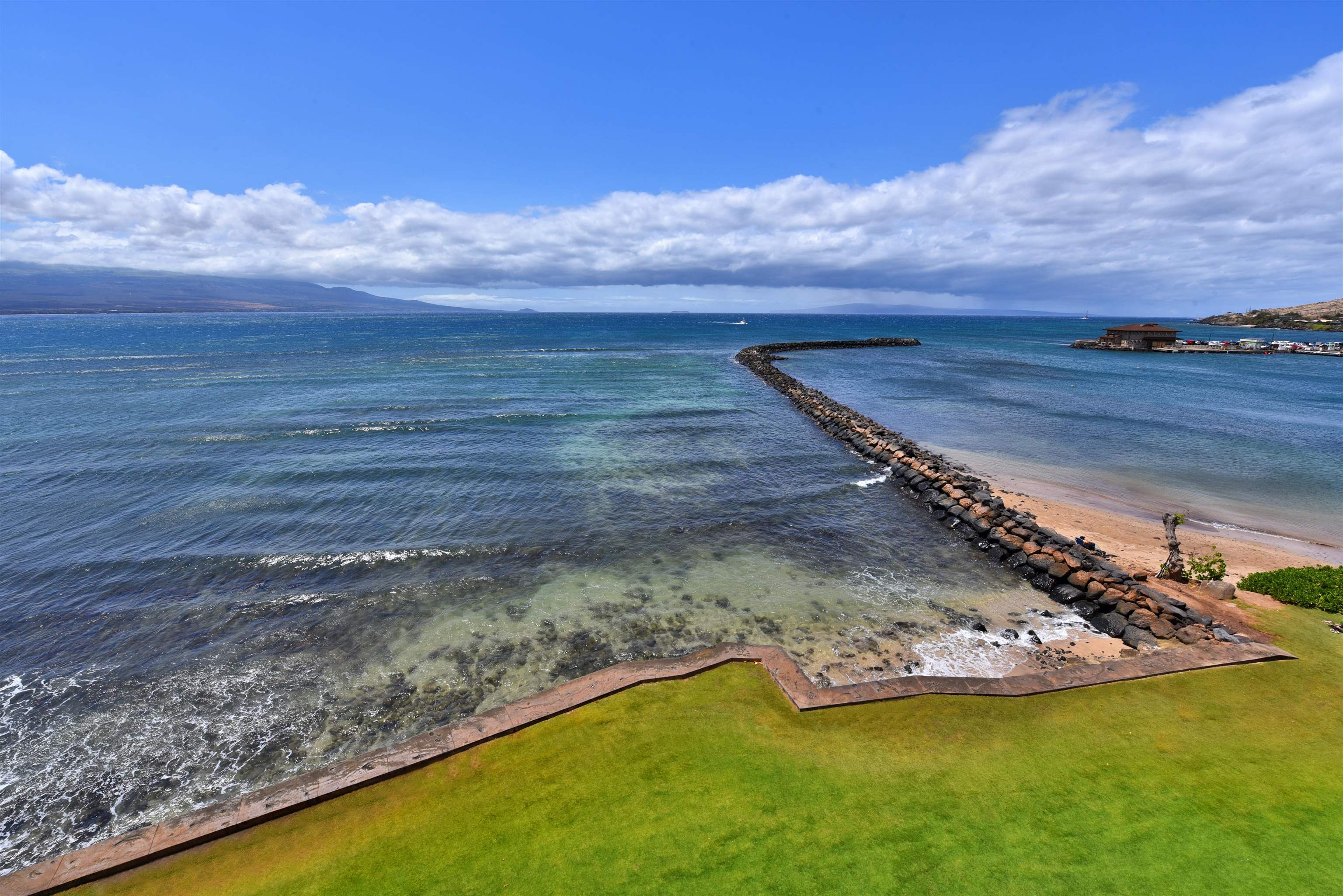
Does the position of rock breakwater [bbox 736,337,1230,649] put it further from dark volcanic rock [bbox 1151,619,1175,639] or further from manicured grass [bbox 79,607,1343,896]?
manicured grass [bbox 79,607,1343,896]

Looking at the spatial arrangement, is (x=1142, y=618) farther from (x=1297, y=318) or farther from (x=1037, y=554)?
(x=1297, y=318)

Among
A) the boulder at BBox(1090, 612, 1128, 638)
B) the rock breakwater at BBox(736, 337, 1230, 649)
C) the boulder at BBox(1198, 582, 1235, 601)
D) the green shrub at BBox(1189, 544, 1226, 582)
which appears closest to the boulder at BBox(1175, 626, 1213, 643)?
the rock breakwater at BBox(736, 337, 1230, 649)

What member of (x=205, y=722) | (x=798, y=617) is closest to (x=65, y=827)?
(x=205, y=722)

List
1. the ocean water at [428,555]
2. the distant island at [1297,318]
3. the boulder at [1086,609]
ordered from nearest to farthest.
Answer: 1. the ocean water at [428,555]
2. the boulder at [1086,609]
3. the distant island at [1297,318]

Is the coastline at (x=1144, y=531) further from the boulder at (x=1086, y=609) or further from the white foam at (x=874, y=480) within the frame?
the white foam at (x=874, y=480)

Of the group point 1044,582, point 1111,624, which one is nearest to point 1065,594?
point 1044,582

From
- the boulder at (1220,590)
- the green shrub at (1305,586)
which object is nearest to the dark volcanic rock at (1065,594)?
the boulder at (1220,590)

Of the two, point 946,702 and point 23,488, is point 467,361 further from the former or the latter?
point 946,702
